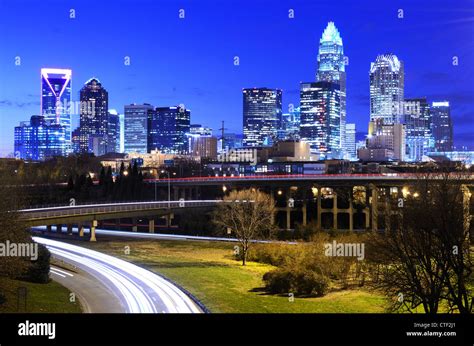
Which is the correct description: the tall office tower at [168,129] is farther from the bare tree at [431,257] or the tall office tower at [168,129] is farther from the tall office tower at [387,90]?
the bare tree at [431,257]

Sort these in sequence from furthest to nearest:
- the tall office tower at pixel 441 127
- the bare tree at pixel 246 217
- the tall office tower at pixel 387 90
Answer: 1. the tall office tower at pixel 387 90
2. the tall office tower at pixel 441 127
3. the bare tree at pixel 246 217

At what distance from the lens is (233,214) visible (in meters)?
21.9

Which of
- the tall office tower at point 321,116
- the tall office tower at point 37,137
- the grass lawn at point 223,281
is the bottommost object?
the grass lawn at point 223,281

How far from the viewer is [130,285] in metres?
7.83

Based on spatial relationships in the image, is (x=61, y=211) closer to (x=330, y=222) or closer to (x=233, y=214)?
(x=233, y=214)

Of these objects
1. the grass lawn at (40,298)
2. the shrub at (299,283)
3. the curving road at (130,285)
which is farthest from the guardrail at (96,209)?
the shrub at (299,283)

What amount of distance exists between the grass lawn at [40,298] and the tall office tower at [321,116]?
4469 inches

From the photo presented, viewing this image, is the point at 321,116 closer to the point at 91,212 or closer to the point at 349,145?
the point at 349,145

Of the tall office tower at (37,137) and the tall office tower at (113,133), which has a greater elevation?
the tall office tower at (113,133)

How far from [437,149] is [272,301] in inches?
3750

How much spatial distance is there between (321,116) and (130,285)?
120178 millimetres

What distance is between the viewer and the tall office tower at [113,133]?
10389 cm

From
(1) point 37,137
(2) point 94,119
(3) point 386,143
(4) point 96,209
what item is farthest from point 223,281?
(3) point 386,143
